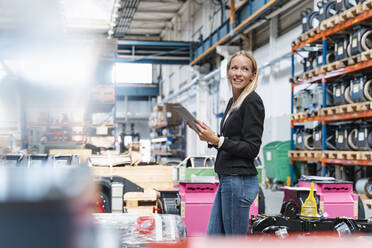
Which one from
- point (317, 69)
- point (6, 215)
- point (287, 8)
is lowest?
point (6, 215)

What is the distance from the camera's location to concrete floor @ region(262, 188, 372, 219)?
6166mm

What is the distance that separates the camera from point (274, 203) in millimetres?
7293

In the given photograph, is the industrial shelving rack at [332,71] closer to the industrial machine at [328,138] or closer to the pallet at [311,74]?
the pallet at [311,74]

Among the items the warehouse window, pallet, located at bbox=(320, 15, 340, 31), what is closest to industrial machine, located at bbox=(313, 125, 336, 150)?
pallet, located at bbox=(320, 15, 340, 31)

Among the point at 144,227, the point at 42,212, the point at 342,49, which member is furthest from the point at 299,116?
the point at 42,212

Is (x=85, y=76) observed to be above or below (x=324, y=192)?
above

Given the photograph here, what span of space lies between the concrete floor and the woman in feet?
13.3

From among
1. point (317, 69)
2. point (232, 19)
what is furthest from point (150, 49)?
point (317, 69)

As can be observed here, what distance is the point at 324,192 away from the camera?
15.7 ft

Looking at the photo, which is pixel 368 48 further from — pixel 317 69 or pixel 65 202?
pixel 65 202

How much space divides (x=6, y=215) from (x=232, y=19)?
11.9 meters

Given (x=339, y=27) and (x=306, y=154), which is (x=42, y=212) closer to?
(x=339, y=27)

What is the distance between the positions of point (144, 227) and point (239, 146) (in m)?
1.12

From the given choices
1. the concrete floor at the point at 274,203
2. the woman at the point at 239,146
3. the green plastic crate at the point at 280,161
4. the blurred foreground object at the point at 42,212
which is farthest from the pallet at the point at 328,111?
the blurred foreground object at the point at 42,212
